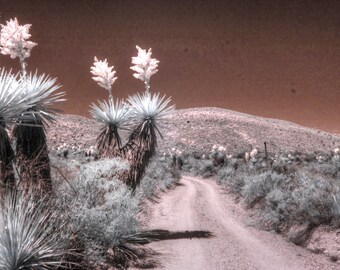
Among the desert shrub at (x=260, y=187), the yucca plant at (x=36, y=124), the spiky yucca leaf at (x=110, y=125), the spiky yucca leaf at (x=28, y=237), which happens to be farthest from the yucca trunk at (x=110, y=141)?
the spiky yucca leaf at (x=28, y=237)

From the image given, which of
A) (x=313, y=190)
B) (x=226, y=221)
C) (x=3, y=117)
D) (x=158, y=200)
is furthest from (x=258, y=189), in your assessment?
(x=3, y=117)

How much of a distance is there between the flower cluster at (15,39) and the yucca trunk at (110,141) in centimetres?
297

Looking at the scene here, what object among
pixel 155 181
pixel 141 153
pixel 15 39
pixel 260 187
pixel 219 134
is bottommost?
pixel 155 181

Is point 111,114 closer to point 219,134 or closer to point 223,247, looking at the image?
point 223,247

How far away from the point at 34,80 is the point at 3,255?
3.95 metres

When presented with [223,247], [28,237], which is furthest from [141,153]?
[28,237]

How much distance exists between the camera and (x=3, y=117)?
24.2ft

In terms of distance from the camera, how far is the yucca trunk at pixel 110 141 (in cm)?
1345

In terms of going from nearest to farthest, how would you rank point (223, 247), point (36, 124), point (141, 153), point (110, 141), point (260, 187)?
point (36, 124) < point (223, 247) < point (141, 153) < point (110, 141) < point (260, 187)

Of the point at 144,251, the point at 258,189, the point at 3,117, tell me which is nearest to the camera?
the point at 3,117

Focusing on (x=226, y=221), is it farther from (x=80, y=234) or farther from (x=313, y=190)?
(x=80, y=234)

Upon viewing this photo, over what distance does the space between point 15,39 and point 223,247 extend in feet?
23.3

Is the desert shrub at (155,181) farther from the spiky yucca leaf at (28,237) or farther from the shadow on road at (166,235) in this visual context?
the spiky yucca leaf at (28,237)

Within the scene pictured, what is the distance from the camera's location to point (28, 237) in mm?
6234
